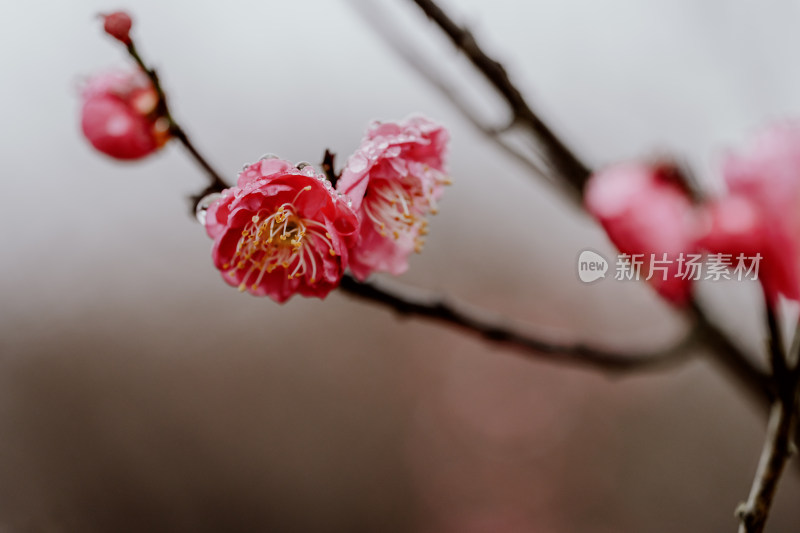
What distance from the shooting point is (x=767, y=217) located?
431 millimetres

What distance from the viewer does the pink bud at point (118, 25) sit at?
37cm

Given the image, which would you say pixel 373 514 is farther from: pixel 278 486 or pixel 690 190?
pixel 690 190

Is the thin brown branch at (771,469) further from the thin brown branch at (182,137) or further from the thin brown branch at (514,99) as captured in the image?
the thin brown branch at (182,137)

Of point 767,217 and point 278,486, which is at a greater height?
point 767,217

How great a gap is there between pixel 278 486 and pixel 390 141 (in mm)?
2864

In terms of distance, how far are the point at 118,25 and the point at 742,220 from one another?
457mm

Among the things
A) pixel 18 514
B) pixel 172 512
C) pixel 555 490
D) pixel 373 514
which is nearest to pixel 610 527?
pixel 555 490

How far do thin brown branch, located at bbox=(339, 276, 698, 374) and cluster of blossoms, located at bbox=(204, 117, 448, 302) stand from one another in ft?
0.15

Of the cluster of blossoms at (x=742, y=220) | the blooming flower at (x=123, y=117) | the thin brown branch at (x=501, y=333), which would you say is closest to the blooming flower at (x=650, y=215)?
the cluster of blossoms at (x=742, y=220)

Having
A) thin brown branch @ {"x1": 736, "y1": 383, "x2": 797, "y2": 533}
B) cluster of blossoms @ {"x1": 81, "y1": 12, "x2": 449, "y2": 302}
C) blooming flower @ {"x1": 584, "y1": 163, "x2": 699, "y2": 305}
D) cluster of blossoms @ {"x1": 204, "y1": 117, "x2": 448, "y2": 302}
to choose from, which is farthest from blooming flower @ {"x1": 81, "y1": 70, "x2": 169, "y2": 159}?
thin brown branch @ {"x1": 736, "y1": 383, "x2": 797, "y2": 533}

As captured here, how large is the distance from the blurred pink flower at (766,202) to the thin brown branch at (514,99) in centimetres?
16

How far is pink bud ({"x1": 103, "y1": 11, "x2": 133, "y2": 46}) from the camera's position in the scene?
0.37 metres

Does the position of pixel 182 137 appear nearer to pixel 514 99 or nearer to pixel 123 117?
pixel 123 117

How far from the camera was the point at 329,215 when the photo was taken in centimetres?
36
